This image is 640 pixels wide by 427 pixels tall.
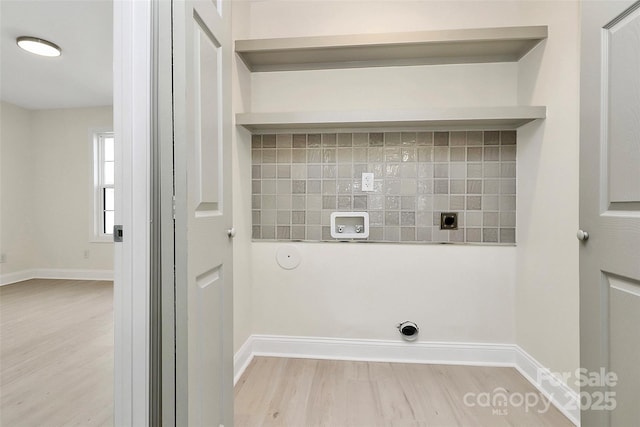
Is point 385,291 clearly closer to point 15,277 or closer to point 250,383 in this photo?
point 250,383

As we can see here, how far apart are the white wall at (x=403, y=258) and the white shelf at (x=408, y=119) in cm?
15

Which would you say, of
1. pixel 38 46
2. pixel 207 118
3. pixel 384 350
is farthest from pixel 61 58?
pixel 384 350

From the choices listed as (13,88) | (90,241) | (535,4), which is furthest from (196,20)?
(535,4)

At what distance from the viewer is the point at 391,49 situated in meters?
1.91

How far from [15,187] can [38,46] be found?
0.51 meters

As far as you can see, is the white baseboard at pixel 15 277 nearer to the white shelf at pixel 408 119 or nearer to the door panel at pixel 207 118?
the door panel at pixel 207 118

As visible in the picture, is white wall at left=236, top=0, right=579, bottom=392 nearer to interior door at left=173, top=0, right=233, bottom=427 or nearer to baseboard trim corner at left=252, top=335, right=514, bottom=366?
baseboard trim corner at left=252, top=335, right=514, bottom=366

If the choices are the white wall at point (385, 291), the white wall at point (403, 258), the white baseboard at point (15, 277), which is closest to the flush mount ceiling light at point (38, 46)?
the white baseboard at point (15, 277)

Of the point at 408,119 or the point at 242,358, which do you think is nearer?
the point at 408,119

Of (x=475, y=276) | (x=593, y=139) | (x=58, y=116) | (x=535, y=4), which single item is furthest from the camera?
(x=475, y=276)

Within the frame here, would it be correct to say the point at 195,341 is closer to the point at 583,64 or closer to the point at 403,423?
the point at 403,423

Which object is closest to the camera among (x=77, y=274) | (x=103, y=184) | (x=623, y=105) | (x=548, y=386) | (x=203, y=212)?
(x=623, y=105)

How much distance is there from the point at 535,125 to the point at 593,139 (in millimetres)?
889

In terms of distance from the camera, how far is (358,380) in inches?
73.3
